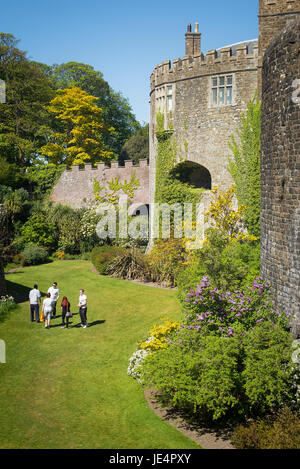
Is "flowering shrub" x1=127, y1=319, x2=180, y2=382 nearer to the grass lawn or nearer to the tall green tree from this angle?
the grass lawn

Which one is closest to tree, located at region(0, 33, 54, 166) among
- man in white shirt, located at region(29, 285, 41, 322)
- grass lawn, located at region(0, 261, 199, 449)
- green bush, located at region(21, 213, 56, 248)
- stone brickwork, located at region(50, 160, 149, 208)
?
stone brickwork, located at region(50, 160, 149, 208)

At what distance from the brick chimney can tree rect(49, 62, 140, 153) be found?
18.8m

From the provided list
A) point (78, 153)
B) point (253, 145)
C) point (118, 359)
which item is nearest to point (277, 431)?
point (118, 359)

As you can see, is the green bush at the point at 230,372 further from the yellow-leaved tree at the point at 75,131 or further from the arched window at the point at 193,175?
the yellow-leaved tree at the point at 75,131

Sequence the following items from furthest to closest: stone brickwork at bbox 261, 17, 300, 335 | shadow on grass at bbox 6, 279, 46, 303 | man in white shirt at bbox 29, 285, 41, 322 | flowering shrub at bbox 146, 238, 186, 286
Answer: flowering shrub at bbox 146, 238, 186, 286
shadow on grass at bbox 6, 279, 46, 303
man in white shirt at bbox 29, 285, 41, 322
stone brickwork at bbox 261, 17, 300, 335

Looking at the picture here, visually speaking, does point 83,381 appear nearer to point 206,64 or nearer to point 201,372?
point 201,372

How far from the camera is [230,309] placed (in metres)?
10.8

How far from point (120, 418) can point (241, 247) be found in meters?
7.21

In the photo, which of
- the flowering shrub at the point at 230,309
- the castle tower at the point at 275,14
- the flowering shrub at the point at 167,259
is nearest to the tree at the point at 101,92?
the flowering shrub at the point at 167,259

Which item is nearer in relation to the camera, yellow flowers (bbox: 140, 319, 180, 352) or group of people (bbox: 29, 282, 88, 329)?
yellow flowers (bbox: 140, 319, 180, 352)

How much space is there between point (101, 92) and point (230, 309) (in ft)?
128

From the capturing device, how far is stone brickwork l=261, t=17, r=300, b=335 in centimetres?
959

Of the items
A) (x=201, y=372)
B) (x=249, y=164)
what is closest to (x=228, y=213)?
(x=249, y=164)

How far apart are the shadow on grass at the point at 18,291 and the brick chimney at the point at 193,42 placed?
14.4 metres
